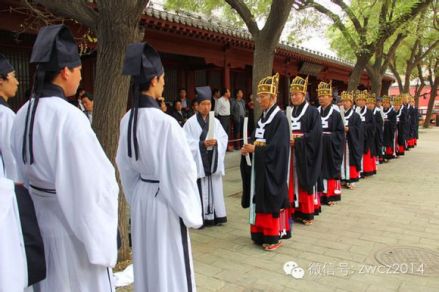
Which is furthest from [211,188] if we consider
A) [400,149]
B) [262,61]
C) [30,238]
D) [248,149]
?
[400,149]

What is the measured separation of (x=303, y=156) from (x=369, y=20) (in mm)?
8550

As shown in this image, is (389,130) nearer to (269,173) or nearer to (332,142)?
(332,142)

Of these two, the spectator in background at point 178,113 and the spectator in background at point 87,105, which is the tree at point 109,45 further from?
the spectator in background at point 178,113

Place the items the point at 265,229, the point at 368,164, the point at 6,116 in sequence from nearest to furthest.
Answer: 1. the point at 6,116
2. the point at 265,229
3. the point at 368,164

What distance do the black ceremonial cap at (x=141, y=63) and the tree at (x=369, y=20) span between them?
9.12 metres

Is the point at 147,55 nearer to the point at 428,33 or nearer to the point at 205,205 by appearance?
the point at 205,205

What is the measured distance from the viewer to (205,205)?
5.70 m

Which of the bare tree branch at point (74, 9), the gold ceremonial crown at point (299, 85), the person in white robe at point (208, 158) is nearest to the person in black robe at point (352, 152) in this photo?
the gold ceremonial crown at point (299, 85)

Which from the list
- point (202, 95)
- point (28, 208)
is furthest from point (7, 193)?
point (202, 95)

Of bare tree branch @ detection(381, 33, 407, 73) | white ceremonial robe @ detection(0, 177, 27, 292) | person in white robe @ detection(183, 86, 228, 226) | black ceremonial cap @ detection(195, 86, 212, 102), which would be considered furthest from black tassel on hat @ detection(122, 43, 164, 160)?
bare tree branch @ detection(381, 33, 407, 73)

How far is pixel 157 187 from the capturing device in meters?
2.83

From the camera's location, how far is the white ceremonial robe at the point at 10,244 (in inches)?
68.9

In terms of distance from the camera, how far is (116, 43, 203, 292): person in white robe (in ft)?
8.86

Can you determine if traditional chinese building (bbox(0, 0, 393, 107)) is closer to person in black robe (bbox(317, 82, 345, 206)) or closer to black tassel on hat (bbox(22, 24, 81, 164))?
person in black robe (bbox(317, 82, 345, 206))
